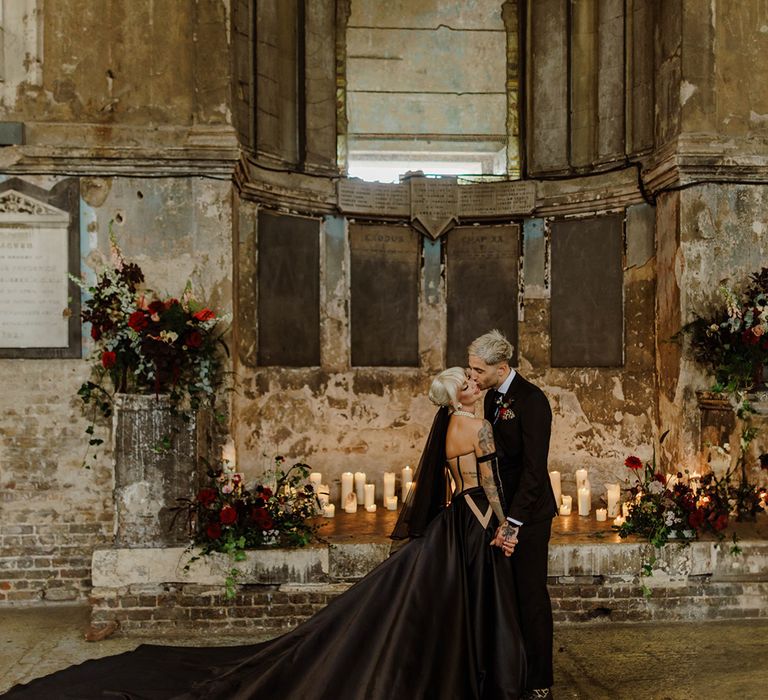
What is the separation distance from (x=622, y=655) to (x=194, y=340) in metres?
3.37

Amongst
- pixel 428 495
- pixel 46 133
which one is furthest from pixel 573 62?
pixel 428 495

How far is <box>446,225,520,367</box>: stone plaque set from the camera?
25.4ft

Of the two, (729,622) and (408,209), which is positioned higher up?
(408,209)

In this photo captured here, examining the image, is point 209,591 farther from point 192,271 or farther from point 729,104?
point 729,104

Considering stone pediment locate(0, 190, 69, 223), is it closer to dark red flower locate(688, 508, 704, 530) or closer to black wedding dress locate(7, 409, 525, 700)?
black wedding dress locate(7, 409, 525, 700)

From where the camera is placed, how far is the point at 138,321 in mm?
5211

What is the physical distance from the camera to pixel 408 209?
7.71 m

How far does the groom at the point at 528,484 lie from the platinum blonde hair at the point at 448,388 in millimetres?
97

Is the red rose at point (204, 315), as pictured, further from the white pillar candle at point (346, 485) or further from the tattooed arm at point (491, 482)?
the tattooed arm at point (491, 482)

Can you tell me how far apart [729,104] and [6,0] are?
5785 mm

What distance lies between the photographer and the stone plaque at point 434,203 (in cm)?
771

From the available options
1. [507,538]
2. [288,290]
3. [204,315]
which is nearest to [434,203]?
[288,290]

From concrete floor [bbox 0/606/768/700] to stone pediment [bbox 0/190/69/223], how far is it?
2956 mm

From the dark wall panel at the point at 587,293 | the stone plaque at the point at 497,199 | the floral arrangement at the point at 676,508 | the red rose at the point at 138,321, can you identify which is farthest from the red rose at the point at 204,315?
the dark wall panel at the point at 587,293
